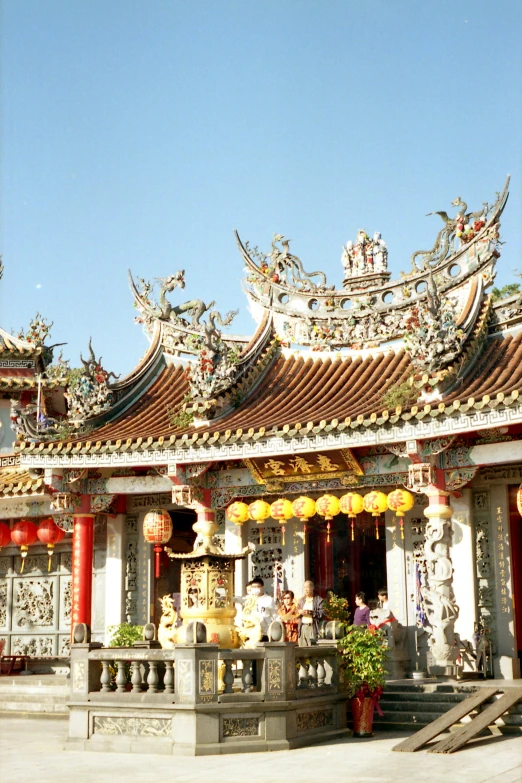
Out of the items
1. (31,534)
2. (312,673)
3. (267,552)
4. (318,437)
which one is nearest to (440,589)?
(318,437)

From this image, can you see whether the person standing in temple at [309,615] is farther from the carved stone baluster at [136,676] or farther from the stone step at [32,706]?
the stone step at [32,706]

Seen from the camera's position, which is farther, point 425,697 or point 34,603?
point 34,603

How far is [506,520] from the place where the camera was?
15.3 m

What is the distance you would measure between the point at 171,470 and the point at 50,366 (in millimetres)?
6952

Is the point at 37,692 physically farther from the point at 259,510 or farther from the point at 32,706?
the point at 259,510

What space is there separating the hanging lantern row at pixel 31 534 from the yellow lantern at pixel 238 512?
3.80 metres

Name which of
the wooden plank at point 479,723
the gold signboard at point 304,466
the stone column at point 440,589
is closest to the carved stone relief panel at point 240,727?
the wooden plank at point 479,723

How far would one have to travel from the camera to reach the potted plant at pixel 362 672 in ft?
39.8

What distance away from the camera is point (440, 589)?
47.3ft

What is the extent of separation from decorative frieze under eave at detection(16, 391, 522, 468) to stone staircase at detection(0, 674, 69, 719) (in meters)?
3.50

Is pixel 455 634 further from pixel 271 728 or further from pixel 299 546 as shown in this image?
pixel 271 728

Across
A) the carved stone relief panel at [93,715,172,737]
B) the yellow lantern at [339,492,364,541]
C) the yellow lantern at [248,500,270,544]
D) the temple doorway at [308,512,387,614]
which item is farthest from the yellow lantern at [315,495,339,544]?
the carved stone relief panel at [93,715,172,737]

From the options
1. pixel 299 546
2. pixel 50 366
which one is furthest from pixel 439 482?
pixel 50 366

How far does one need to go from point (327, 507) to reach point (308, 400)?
84.4 inches
